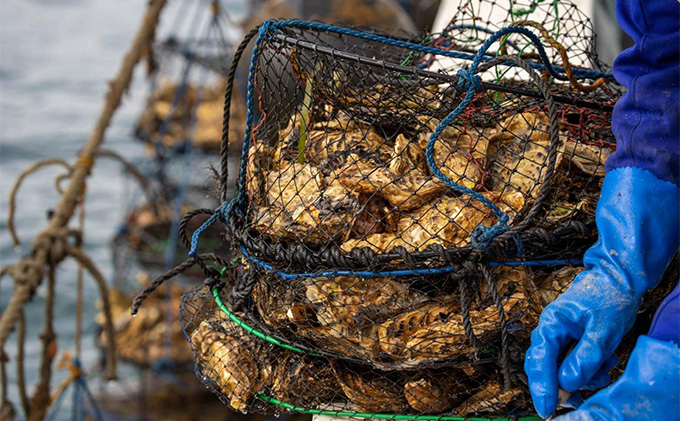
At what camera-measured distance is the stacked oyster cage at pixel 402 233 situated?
4.19ft

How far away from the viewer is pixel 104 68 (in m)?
12.5

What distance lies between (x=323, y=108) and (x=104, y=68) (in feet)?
38.7

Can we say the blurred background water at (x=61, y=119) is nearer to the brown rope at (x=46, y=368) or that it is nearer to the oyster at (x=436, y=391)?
the brown rope at (x=46, y=368)

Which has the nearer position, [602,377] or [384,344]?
[602,377]

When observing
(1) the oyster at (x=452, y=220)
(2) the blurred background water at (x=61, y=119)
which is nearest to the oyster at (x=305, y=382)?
(1) the oyster at (x=452, y=220)

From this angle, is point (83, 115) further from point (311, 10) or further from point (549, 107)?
point (549, 107)

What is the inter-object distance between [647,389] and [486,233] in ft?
1.15

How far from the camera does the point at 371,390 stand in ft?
4.67

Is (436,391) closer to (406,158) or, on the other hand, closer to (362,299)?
(362,299)

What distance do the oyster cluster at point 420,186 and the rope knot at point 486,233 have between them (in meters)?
0.05

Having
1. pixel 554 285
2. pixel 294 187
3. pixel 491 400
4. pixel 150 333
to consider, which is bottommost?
pixel 150 333

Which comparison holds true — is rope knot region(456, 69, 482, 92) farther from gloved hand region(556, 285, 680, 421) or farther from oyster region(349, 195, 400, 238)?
gloved hand region(556, 285, 680, 421)

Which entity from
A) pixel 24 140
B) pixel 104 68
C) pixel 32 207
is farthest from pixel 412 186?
pixel 104 68

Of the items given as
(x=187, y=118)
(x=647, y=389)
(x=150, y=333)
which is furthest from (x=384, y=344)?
(x=187, y=118)
